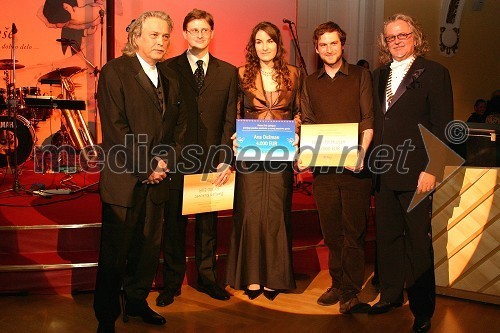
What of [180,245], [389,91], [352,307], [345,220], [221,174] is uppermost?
[389,91]

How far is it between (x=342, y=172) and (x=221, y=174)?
0.75 metres

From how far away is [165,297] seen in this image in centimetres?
354

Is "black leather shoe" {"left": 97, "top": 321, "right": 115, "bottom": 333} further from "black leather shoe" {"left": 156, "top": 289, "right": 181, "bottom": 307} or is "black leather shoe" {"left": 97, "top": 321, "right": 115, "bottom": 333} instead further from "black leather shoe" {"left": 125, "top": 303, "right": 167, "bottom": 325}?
"black leather shoe" {"left": 156, "top": 289, "right": 181, "bottom": 307}

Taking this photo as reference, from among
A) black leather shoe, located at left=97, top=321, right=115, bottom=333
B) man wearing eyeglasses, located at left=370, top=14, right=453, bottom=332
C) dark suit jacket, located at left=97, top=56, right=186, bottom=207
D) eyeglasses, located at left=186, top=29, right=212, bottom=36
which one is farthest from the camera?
eyeglasses, located at left=186, top=29, right=212, bottom=36

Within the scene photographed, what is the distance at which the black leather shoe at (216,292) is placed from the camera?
12.0ft

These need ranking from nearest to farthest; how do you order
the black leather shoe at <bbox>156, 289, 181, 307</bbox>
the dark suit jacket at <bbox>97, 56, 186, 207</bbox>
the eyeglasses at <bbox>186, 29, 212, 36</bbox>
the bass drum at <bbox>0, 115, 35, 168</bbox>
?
1. the dark suit jacket at <bbox>97, 56, 186, 207</bbox>
2. the eyeglasses at <bbox>186, 29, 212, 36</bbox>
3. the black leather shoe at <bbox>156, 289, 181, 307</bbox>
4. the bass drum at <bbox>0, 115, 35, 168</bbox>

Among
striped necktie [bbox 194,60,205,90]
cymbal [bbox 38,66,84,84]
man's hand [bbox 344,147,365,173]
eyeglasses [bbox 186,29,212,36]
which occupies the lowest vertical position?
man's hand [bbox 344,147,365,173]

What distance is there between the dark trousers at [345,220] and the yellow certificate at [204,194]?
57 cm

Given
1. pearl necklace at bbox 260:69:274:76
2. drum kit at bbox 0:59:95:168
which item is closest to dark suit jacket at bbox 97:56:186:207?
pearl necklace at bbox 260:69:274:76

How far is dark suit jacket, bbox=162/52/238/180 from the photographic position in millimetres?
3373

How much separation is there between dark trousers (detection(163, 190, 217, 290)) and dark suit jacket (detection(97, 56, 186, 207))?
0.53 meters

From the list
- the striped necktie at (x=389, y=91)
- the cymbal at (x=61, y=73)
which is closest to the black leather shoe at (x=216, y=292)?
the striped necktie at (x=389, y=91)

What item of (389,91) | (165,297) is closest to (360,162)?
(389,91)

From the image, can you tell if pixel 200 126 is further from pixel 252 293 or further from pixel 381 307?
pixel 381 307
